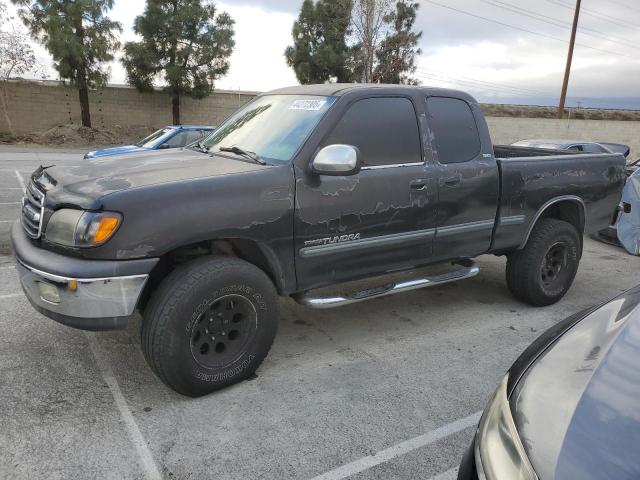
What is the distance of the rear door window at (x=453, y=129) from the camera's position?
4289 mm

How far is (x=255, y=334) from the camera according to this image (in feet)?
11.3

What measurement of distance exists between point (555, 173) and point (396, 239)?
203cm

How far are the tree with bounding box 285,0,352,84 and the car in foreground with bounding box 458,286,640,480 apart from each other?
30.2 meters

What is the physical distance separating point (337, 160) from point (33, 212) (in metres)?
1.98

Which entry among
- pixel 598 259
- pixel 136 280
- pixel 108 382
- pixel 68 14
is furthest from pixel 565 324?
pixel 68 14

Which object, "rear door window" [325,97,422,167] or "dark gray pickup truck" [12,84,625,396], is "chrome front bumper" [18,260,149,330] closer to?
"dark gray pickup truck" [12,84,625,396]

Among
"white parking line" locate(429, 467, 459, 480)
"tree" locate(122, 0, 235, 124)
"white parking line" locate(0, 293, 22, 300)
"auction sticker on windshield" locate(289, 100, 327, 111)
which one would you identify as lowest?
"white parking line" locate(429, 467, 459, 480)

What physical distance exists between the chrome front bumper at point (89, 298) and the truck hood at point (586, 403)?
212 centimetres

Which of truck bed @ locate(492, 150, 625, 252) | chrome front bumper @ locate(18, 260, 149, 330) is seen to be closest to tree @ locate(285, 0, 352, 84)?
truck bed @ locate(492, 150, 625, 252)

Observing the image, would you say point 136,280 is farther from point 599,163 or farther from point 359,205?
point 599,163

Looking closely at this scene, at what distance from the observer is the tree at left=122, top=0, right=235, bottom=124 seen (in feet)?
85.1

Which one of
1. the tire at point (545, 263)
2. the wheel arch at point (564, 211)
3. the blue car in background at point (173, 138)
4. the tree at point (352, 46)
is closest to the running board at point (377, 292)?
the tire at point (545, 263)

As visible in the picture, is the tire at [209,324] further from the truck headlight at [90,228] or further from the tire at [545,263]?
the tire at [545,263]

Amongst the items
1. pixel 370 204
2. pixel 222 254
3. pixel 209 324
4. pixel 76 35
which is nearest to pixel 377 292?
pixel 370 204
